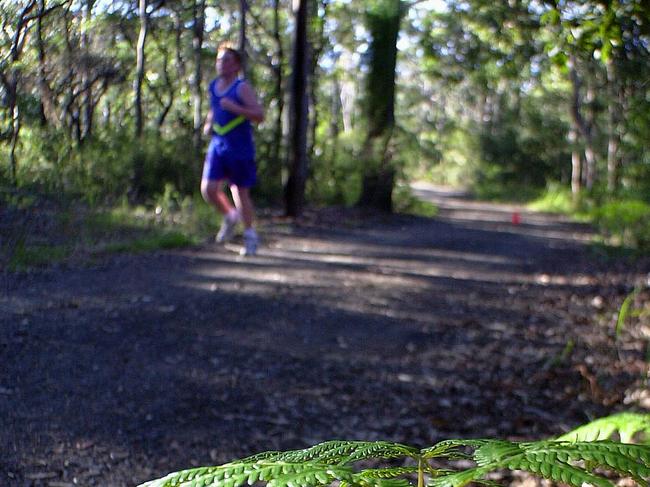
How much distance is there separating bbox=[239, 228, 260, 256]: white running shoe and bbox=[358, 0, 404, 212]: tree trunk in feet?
29.8

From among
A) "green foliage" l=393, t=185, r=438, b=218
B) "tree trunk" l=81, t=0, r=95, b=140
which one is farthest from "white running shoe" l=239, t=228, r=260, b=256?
"green foliage" l=393, t=185, r=438, b=218

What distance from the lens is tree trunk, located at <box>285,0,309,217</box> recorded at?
12.8 m

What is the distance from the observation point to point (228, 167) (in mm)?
6875

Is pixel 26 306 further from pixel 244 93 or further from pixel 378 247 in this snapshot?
pixel 378 247

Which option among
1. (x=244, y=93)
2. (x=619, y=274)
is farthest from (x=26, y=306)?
(x=619, y=274)

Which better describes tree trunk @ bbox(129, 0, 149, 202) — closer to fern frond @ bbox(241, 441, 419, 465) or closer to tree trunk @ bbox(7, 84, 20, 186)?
tree trunk @ bbox(7, 84, 20, 186)

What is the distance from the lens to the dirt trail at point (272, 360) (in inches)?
115

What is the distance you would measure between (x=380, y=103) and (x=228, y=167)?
1081 centimetres

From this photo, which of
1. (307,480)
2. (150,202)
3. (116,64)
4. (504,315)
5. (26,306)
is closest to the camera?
(307,480)

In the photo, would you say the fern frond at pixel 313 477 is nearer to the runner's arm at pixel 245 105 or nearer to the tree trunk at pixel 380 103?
the runner's arm at pixel 245 105

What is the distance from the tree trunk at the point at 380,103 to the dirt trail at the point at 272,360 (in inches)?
326

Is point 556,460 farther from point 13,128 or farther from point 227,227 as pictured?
point 227,227

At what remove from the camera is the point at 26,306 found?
10.4 ft

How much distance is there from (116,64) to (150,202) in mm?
5305
